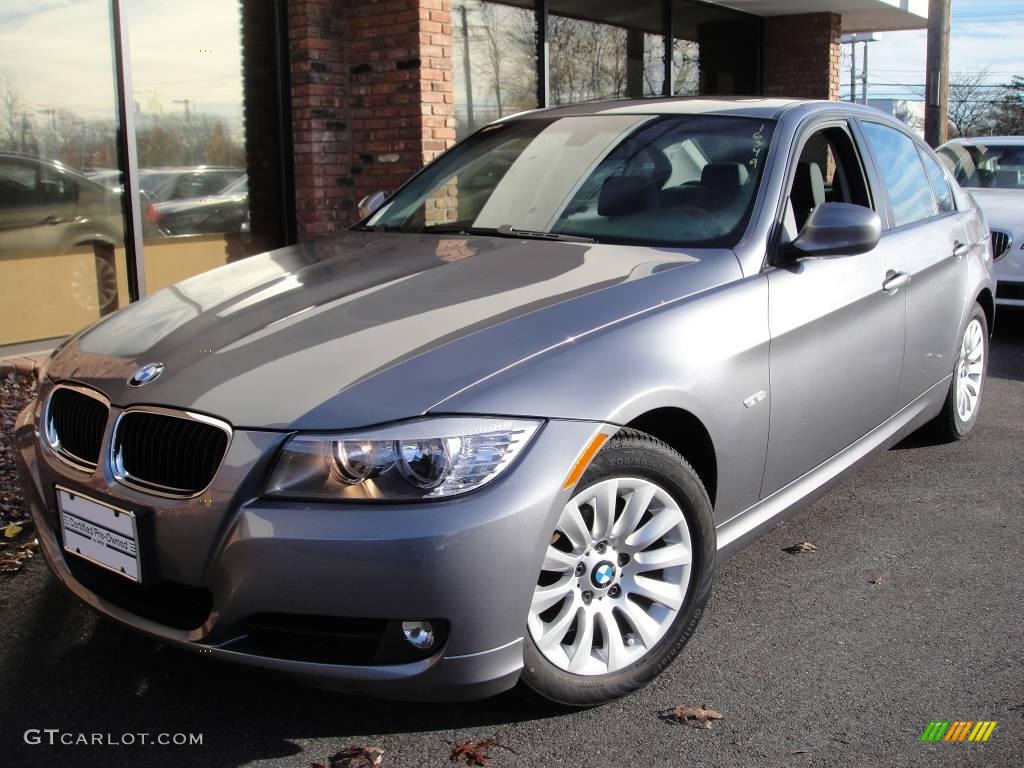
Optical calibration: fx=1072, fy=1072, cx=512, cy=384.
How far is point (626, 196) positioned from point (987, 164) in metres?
7.74

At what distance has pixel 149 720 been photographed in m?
2.90

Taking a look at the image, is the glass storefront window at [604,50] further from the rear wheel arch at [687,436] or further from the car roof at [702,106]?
the rear wheel arch at [687,436]

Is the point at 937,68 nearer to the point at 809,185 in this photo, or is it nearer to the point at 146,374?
the point at 809,185

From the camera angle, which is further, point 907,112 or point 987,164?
point 907,112

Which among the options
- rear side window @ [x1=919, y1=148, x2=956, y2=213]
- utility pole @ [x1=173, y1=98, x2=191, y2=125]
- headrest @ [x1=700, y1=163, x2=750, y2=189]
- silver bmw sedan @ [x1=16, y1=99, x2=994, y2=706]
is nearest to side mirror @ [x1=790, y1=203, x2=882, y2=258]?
silver bmw sedan @ [x1=16, y1=99, x2=994, y2=706]

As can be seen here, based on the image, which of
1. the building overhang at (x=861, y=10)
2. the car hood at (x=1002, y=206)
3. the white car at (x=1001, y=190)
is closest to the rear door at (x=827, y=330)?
the white car at (x=1001, y=190)

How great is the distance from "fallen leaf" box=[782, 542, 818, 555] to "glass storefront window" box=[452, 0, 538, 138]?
603cm

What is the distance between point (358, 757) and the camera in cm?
273

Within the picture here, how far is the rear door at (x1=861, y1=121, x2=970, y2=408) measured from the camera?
445cm

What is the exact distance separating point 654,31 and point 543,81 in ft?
8.76

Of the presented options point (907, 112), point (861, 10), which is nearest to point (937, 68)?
point (861, 10)

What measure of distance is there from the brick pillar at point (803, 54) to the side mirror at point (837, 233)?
37.8 ft

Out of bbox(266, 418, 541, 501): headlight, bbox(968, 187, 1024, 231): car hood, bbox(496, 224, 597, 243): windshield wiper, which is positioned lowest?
bbox(266, 418, 541, 501): headlight

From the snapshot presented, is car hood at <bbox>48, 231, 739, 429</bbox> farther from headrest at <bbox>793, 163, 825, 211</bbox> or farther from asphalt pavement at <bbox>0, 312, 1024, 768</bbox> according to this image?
headrest at <bbox>793, 163, 825, 211</bbox>
